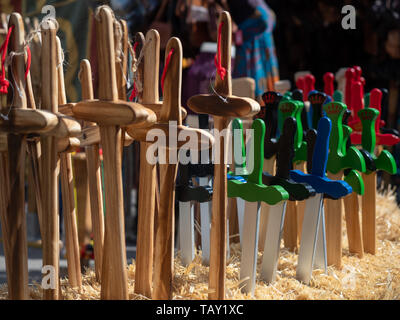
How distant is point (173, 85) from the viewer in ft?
2.10

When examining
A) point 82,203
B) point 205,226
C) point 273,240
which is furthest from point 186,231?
point 82,203

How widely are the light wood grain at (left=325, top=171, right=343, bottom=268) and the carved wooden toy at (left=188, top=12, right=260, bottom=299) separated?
1.29 ft

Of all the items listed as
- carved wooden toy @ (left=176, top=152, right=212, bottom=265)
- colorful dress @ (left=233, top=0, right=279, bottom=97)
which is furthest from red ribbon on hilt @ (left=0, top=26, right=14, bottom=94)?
colorful dress @ (left=233, top=0, right=279, bottom=97)

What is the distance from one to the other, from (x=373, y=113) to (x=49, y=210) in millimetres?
755

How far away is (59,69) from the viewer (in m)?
0.71

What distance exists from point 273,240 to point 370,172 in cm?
39

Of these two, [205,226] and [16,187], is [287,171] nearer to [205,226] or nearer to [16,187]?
[205,226]

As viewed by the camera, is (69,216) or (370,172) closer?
(69,216)

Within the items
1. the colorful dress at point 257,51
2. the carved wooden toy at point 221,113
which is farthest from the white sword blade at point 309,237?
the colorful dress at point 257,51

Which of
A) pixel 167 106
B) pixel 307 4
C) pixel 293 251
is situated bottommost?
pixel 293 251

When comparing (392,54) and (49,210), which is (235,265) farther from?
(392,54)

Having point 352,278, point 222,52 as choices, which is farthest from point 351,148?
point 222,52

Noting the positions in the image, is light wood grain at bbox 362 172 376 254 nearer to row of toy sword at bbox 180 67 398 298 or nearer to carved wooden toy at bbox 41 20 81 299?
row of toy sword at bbox 180 67 398 298

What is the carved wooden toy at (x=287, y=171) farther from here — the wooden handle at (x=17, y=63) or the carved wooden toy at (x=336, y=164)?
the wooden handle at (x=17, y=63)
